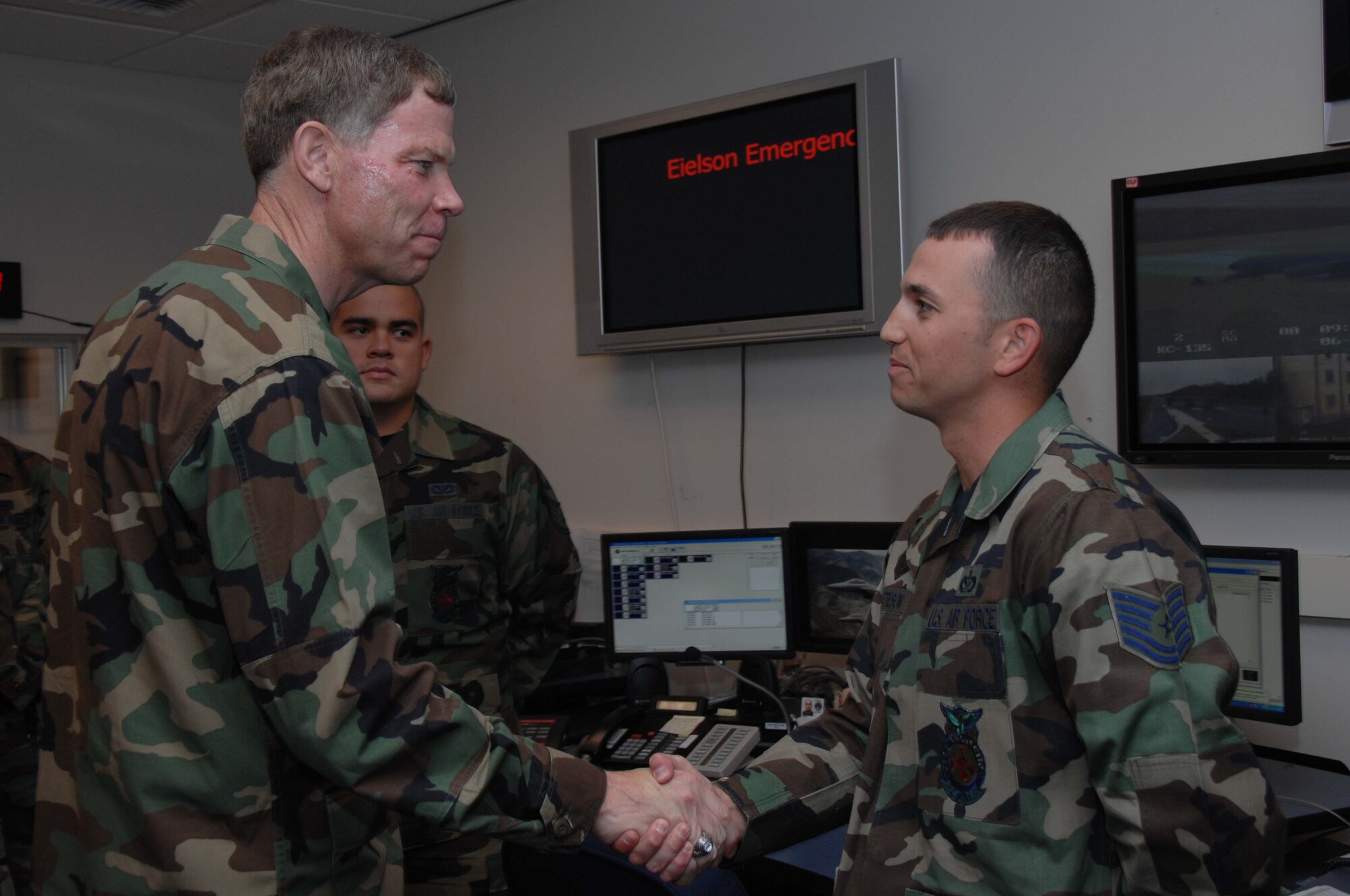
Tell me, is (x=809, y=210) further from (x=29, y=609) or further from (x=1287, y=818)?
(x=29, y=609)

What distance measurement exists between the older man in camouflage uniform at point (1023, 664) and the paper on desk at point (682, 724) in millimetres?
883

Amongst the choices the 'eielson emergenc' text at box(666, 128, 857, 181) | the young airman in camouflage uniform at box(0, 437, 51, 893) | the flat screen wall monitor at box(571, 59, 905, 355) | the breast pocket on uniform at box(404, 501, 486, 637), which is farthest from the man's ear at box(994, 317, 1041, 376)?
the young airman in camouflage uniform at box(0, 437, 51, 893)

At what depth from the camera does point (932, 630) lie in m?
1.38

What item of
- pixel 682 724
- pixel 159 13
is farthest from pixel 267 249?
pixel 159 13

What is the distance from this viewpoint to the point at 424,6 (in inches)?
136

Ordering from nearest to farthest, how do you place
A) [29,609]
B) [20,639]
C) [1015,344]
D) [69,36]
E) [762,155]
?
[1015,344]
[762,155]
[20,639]
[29,609]
[69,36]

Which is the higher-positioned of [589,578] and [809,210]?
[809,210]

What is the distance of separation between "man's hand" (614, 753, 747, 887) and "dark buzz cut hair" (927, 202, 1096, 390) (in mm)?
801

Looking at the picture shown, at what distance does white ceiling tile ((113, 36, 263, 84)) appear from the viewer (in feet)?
12.4

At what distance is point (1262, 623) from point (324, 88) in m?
1.81

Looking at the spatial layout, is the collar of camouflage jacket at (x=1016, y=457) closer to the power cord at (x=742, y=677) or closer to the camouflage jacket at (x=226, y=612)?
the camouflage jacket at (x=226, y=612)

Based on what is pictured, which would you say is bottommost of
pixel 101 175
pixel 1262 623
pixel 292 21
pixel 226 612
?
pixel 1262 623

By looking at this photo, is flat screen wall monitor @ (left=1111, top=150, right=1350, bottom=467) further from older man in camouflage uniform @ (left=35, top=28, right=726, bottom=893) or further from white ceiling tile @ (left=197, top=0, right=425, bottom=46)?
white ceiling tile @ (left=197, top=0, right=425, bottom=46)

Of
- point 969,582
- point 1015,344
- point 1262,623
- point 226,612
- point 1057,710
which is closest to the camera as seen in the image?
point 226,612
